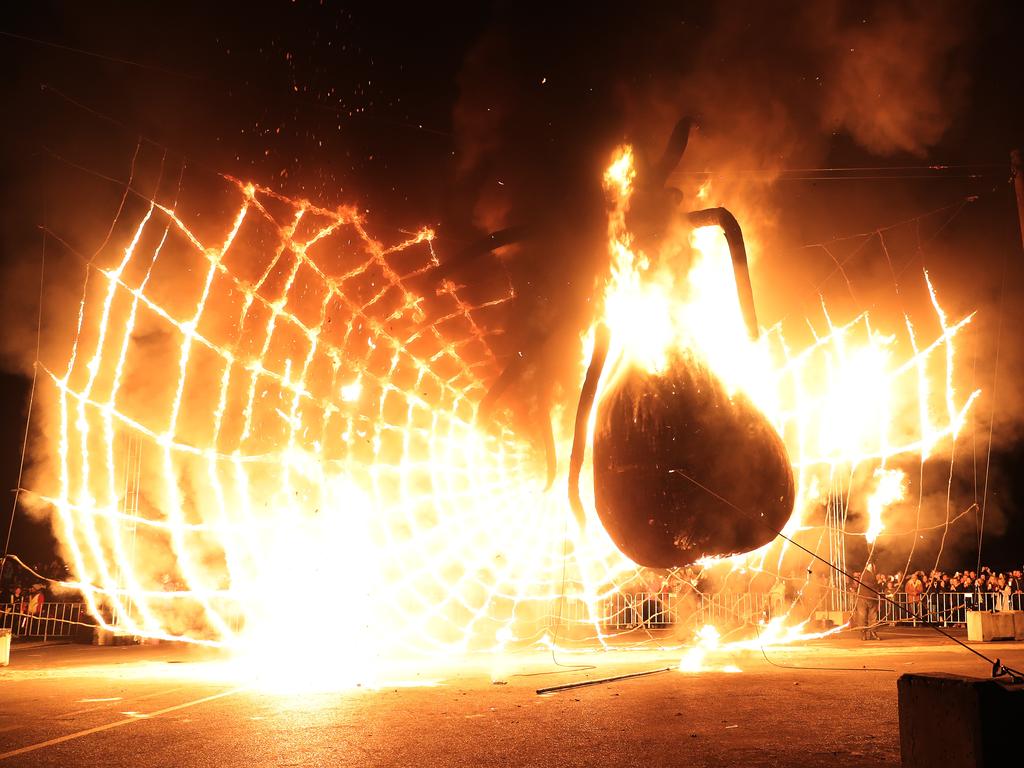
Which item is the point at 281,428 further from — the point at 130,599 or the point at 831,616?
the point at 831,616

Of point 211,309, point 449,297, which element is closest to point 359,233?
point 449,297

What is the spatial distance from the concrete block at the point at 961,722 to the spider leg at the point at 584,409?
486 cm

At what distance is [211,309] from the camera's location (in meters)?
11.7

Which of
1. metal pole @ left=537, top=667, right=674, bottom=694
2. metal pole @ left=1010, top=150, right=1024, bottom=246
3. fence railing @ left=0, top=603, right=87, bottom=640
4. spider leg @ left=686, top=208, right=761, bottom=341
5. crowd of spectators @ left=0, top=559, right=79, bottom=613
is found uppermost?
metal pole @ left=1010, top=150, right=1024, bottom=246

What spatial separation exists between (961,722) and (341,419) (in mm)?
9702

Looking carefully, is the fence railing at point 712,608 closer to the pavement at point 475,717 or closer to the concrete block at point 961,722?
the pavement at point 475,717

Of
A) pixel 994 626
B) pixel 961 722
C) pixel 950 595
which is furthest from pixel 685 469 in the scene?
pixel 950 595

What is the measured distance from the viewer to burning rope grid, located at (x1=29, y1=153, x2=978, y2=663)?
11.3 m

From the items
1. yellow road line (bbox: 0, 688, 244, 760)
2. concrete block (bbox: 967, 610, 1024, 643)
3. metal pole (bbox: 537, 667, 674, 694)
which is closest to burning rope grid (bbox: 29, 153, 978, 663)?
metal pole (bbox: 537, 667, 674, 694)

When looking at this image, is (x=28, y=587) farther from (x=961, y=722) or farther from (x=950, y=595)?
(x=950, y=595)

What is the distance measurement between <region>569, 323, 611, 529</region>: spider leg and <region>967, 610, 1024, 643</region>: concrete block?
10.9m

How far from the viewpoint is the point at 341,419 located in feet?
40.5

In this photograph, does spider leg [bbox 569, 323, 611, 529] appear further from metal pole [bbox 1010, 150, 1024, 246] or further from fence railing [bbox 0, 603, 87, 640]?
fence railing [bbox 0, 603, 87, 640]

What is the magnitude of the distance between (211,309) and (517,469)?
495 centimetres
